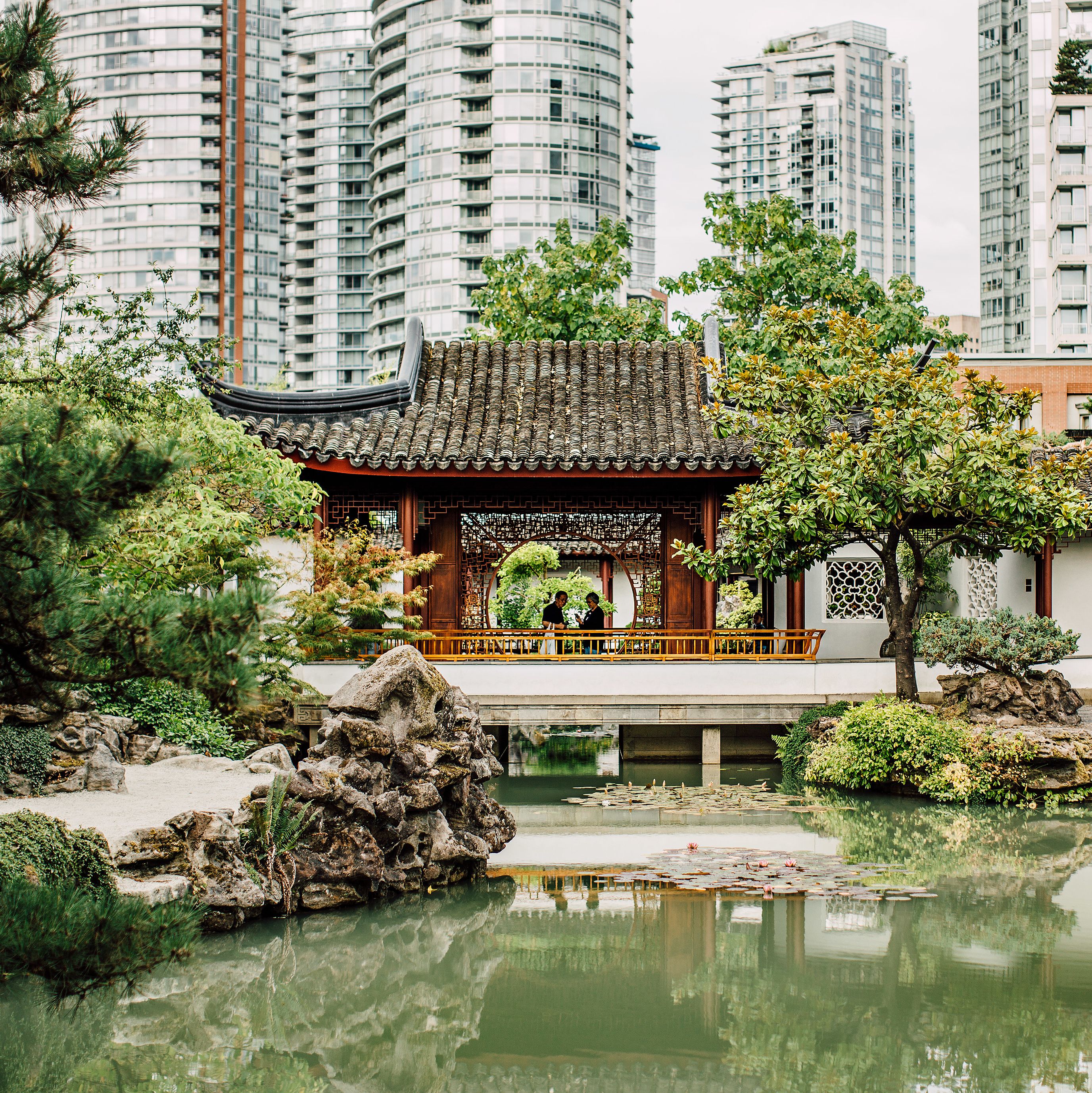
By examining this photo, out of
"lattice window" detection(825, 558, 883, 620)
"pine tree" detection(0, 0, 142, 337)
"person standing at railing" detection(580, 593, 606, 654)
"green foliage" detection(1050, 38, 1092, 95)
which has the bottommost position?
"person standing at railing" detection(580, 593, 606, 654)

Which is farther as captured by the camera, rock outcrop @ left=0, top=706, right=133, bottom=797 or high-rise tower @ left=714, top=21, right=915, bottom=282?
high-rise tower @ left=714, top=21, right=915, bottom=282

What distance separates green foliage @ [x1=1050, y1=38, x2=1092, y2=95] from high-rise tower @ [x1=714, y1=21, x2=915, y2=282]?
45.4 m

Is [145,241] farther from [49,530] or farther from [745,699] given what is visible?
[49,530]

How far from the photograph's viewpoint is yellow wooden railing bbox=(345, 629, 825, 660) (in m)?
12.4

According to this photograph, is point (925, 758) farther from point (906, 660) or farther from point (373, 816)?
point (373, 816)

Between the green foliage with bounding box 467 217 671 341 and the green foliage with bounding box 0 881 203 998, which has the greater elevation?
the green foliage with bounding box 467 217 671 341

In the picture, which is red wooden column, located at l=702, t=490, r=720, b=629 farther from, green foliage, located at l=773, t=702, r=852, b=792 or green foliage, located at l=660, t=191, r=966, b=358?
green foliage, located at l=660, t=191, r=966, b=358

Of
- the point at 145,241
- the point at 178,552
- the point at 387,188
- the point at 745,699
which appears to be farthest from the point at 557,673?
the point at 145,241

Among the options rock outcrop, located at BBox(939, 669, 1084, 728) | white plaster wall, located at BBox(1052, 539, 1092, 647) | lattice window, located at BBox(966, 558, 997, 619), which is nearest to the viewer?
rock outcrop, located at BBox(939, 669, 1084, 728)

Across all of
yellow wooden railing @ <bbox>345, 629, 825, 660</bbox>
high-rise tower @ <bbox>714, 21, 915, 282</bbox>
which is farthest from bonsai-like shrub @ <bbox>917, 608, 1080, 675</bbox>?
high-rise tower @ <bbox>714, 21, 915, 282</bbox>

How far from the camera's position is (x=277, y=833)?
7234mm

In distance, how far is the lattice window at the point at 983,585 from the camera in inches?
596

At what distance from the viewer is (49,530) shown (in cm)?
308

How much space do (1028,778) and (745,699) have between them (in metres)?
2.77
